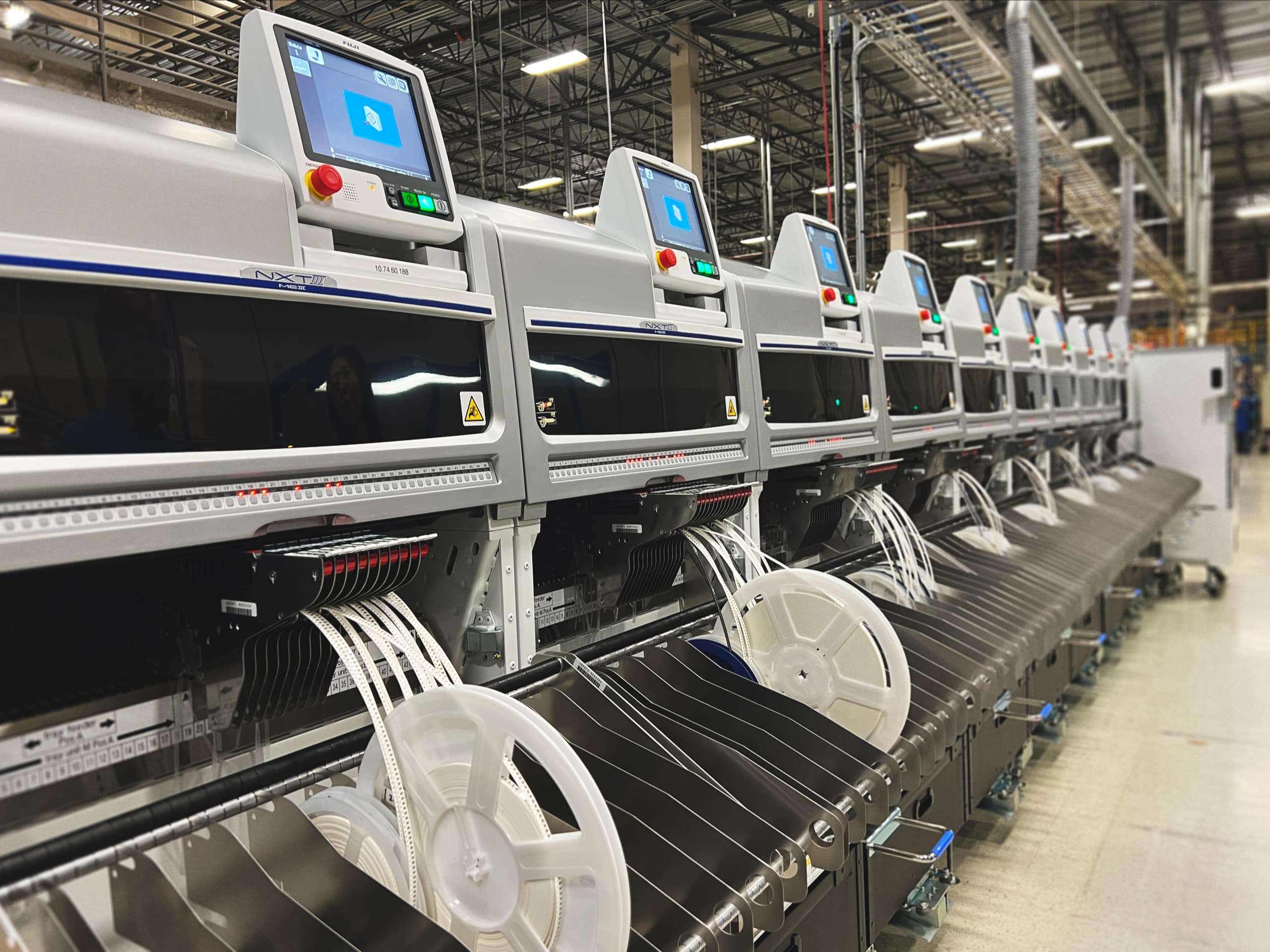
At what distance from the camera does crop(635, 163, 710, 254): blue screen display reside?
8.29 ft

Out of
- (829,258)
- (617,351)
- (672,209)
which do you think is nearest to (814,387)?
(829,258)

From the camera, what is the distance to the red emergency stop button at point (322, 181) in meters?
1.59

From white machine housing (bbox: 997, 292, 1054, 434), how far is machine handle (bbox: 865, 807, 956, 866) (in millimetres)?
3683

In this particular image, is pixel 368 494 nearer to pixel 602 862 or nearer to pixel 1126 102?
pixel 602 862

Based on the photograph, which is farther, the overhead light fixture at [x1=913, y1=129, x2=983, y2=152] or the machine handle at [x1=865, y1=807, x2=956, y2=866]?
the overhead light fixture at [x1=913, y1=129, x2=983, y2=152]

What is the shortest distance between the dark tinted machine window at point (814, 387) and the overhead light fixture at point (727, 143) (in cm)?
98

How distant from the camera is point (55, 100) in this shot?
4.44 feet

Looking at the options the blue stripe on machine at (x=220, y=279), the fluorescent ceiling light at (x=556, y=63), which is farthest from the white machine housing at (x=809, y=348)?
the blue stripe on machine at (x=220, y=279)

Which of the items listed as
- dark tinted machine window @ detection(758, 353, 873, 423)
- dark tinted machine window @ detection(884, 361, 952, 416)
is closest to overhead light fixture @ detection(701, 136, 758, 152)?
dark tinted machine window @ detection(758, 353, 873, 423)

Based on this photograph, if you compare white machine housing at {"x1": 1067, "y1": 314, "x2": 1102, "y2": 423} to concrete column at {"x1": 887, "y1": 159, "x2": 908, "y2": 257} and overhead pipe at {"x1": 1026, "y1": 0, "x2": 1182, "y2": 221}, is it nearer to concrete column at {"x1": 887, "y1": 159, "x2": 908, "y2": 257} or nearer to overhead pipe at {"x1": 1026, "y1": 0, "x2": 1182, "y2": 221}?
overhead pipe at {"x1": 1026, "y1": 0, "x2": 1182, "y2": 221}

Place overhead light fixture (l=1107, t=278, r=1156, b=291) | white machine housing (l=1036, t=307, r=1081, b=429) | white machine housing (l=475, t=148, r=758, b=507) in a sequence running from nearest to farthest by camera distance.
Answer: white machine housing (l=475, t=148, r=758, b=507), white machine housing (l=1036, t=307, r=1081, b=429), overhead light fixture (l=1107, t=278, r=1156, b=291)

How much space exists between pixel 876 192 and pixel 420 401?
4.15 meters

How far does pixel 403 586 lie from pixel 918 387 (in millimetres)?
2821

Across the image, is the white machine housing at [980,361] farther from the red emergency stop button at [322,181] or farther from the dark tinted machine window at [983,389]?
the red emergency stop button at [322,181]
